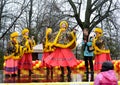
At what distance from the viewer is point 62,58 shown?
1284 centimetres

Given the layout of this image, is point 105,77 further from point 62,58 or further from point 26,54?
point 26,54

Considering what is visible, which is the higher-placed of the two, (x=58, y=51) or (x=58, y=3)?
(x=58, y=3)

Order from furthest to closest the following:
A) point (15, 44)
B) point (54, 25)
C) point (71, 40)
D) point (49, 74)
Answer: point (54, 25), point (49, 74), point (15, 44), point (71, 40)

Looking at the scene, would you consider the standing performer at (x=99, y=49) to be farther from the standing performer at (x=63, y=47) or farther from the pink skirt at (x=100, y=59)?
the standing performer at (x=63, y=47)

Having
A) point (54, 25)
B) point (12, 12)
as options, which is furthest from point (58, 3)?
point (12, 12)

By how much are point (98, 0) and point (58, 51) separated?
1945cm

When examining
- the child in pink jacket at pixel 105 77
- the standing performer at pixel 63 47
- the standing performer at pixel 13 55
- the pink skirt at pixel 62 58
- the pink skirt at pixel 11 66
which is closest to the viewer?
the child in pink jacket at pixel 105 77

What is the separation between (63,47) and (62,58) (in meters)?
0.36

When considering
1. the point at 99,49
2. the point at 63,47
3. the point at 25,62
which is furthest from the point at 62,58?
the point at 25,62

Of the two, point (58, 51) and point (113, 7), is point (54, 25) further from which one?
point (58, 51)

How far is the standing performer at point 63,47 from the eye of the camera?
12.7 m

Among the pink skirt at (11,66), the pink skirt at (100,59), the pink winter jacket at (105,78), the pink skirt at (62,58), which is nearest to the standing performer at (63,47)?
the pink skirt at (62,58)

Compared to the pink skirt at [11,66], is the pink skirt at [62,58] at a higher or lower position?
higher

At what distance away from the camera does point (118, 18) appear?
30375mm
